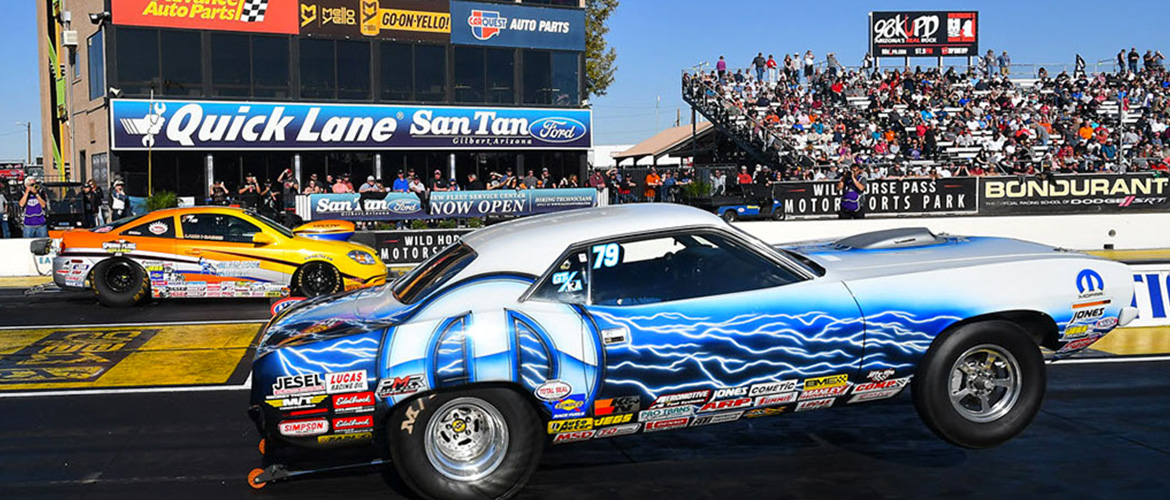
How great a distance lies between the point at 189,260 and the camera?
14.0 metres

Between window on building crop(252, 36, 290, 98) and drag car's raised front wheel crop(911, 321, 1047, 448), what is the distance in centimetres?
2546

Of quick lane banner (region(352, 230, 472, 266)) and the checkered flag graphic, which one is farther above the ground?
the checkered flag graphic

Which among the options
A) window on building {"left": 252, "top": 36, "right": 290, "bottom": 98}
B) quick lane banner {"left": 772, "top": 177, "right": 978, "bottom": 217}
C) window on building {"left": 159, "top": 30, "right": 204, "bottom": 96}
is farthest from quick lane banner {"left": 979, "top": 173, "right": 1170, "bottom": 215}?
window on building {"left": 159, "top": 30, "right": 204, "bottom": 96}

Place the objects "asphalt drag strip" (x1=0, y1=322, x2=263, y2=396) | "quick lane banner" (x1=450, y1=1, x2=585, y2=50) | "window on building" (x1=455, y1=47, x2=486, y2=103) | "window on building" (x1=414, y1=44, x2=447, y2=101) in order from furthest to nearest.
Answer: "window on building" (x1=455, y1=47, x2=486, y2=103), "quick lane banner" (x1=450, y1=1, x2=585, y2=50), "window on building" (x1=414, y1=44, x2=447, y2=101), "asphalt drag strip" (x1=0, y1=322, x2=263, y2=396)

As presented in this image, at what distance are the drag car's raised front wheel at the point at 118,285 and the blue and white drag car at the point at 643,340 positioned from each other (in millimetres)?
8486

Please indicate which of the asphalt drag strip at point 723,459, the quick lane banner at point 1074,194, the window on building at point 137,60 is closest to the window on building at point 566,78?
the window on building at point 137,60

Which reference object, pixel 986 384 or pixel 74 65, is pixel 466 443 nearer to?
pixel 986 384

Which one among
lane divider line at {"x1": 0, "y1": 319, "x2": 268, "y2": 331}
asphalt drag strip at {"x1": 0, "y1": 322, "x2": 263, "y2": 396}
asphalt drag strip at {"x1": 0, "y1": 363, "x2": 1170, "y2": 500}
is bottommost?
asphalt drag strip at {"x1": 0, "y1": 363, "x2": 1170, "y2": 500}

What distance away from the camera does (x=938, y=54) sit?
44.5 m

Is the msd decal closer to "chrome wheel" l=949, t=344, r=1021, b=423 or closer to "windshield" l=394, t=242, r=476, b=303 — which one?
"windshield" l=394, t=242, r=476, b=303

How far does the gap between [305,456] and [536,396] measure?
1892mm

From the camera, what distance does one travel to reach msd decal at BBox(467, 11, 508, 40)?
3130 cm

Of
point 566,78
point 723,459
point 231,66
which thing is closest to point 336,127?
point 231,66

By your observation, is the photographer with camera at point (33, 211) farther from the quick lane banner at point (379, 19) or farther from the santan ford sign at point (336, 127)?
the quick lane banner at point (379, 19)
